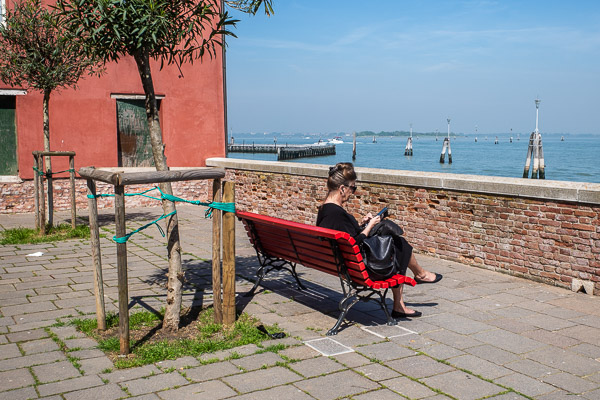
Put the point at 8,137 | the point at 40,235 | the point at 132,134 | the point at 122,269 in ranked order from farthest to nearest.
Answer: the point at 132,134 < the point at 8,137 < the point at 40,235 < the point at 122,269

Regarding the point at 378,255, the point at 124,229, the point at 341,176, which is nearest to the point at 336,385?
the point at 378,255

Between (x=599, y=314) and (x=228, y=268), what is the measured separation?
364 cm

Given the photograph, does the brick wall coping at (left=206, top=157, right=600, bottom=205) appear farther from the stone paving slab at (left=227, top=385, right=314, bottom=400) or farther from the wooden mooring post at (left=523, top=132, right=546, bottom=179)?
the wooden mooring post at (left=523, top=132, right=546, bottom=179)

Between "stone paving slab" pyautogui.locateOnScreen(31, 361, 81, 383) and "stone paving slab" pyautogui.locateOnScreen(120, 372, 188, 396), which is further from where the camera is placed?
"stone paving slab" pyautogui.locateOnScreen(31, 361, 81, 383)

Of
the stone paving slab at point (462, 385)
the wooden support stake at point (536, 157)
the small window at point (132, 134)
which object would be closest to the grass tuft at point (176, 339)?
the stone paving slab at point (462, 385)

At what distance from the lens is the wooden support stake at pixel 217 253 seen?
212 inches

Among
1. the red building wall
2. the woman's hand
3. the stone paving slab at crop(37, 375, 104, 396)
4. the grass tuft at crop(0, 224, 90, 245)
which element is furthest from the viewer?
the red building wall

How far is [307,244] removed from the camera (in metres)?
5.75

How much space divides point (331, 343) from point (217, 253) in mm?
1277

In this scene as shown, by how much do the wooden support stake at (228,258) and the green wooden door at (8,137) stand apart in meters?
10.1

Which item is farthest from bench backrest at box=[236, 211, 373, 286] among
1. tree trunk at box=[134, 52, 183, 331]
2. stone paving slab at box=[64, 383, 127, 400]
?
stone paving slab at box=[64, 383, 127, 400]

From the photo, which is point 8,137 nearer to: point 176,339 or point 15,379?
point 176,339

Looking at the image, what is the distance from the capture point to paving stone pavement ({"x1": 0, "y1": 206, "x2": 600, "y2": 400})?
4160 mm

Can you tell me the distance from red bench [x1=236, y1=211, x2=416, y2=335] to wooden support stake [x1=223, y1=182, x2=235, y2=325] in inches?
22.7
